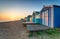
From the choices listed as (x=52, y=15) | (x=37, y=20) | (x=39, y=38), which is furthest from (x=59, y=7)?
(x=37, y=20)

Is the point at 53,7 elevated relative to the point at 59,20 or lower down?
elevated

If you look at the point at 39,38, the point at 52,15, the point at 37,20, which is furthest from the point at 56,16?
the point at 37,20

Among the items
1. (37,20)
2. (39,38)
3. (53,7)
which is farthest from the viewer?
(37,20)

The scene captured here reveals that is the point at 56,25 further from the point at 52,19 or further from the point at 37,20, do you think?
the point at 37,20

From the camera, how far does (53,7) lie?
11.3m

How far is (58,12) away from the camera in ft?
37.1

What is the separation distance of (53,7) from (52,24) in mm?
1910

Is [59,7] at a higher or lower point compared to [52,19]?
higher

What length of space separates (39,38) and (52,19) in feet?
19.6

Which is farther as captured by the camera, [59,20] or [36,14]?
[36,14]

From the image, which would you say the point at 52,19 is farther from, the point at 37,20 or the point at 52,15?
the point at 37,20

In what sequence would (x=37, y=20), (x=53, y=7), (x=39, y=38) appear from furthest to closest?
(x=37, y=20), (x=53, y=7), (x=39, y=38)

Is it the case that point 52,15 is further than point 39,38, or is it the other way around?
point 52,15

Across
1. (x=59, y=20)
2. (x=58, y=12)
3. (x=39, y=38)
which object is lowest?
(x=39, y=38)
